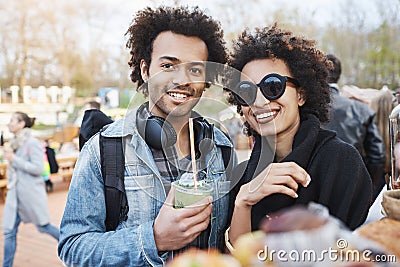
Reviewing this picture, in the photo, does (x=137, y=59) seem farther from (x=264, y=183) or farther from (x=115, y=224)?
(x=264, y=183)

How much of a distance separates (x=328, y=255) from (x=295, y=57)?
0.86m

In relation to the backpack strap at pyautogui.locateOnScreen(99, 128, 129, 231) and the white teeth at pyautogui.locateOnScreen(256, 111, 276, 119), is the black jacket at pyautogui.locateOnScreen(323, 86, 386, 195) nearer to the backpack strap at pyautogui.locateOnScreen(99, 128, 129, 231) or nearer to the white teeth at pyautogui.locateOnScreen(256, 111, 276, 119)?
the white teeth at pyautogui.locateOnScreen(256, 111, 276, 119)

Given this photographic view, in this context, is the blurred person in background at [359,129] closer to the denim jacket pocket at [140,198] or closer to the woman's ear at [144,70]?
the woman's ear at [144,70]

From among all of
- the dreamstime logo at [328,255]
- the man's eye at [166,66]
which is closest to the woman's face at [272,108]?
the man's eye at [166,66]

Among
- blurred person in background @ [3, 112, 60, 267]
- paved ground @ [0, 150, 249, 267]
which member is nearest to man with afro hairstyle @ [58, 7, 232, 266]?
blurred person in background @ [3, 112, 60, 267]

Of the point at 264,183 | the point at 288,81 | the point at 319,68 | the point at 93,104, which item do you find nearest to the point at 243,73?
the point at 288,81

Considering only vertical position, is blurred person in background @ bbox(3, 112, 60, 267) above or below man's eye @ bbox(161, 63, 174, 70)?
below

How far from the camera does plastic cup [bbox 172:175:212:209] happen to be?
1283 millimetres

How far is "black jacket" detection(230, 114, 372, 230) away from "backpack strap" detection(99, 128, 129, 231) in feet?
1.32

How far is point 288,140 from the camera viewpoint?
1.49 m

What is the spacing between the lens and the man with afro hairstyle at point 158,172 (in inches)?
55.4

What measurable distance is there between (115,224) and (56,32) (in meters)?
16.3

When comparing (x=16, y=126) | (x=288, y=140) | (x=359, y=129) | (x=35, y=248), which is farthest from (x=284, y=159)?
(x=35, y=248)

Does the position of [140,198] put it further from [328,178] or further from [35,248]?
[35,248]
